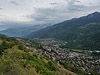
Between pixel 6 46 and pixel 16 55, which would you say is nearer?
pixel 16 55

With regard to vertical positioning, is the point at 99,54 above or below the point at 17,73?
below

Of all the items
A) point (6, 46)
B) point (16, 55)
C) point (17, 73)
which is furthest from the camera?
point (6, 46)

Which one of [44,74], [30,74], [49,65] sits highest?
[30,74]

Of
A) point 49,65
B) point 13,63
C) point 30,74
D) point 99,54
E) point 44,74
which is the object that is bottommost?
point 99,54

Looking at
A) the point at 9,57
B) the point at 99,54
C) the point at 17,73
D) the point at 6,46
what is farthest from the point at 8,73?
the point at 99,54

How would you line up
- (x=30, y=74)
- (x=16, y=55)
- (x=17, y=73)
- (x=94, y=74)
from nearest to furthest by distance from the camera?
(x=17, y=73) < (x=30, y=74) < (x=16, y=55) < (x=94, y=74)

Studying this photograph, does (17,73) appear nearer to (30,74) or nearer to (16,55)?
(30,74)

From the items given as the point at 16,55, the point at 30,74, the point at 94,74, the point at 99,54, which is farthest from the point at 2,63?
the point at 99,54

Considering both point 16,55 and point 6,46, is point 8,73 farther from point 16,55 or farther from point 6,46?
point 6,46

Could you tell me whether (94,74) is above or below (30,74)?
below
